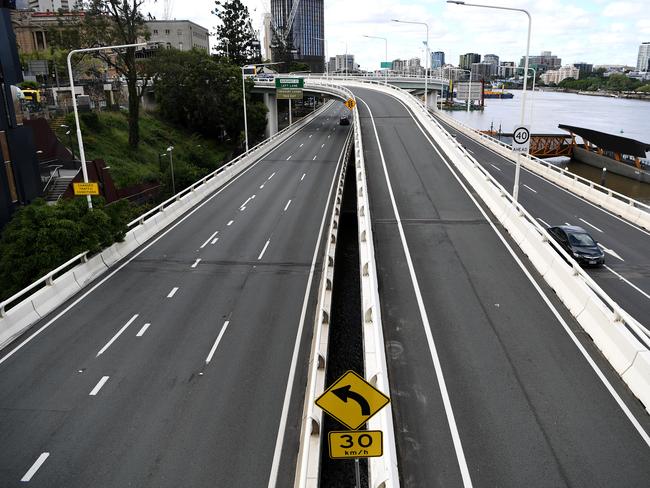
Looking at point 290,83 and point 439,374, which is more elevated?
point 290,83

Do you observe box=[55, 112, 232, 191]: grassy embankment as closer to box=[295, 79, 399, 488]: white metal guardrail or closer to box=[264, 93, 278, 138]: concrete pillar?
box=[264, 93, 278, 138]: concrete pillar

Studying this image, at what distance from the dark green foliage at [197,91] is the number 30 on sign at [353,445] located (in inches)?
2369

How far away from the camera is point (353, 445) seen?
22.3 ft

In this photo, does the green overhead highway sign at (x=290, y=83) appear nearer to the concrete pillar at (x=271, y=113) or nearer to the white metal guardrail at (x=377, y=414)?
the concrete pillar at (x=271, y=113)

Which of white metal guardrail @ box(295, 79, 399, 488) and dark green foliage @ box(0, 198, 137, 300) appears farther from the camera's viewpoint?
dark green foliage @ box(0, 198, 137, 300)

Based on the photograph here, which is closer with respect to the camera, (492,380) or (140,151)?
(492,380)

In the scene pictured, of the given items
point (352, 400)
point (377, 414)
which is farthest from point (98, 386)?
point (352, 400)

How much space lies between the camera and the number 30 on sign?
22.1 ft

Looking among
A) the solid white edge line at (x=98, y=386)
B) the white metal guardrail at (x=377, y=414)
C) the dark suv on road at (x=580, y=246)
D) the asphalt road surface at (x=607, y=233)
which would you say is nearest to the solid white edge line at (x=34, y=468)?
the solid white edge line at (x=98, y=386)

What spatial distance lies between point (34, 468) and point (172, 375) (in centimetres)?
395

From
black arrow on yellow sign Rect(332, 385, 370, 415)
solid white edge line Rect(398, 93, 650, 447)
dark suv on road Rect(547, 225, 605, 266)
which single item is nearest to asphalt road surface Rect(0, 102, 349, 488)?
black arrow on yellow sign Rect(332, 385, 370, 415)

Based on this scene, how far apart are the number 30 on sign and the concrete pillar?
76.9m

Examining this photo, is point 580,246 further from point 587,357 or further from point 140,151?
point 140,151

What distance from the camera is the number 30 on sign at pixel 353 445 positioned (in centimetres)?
675
